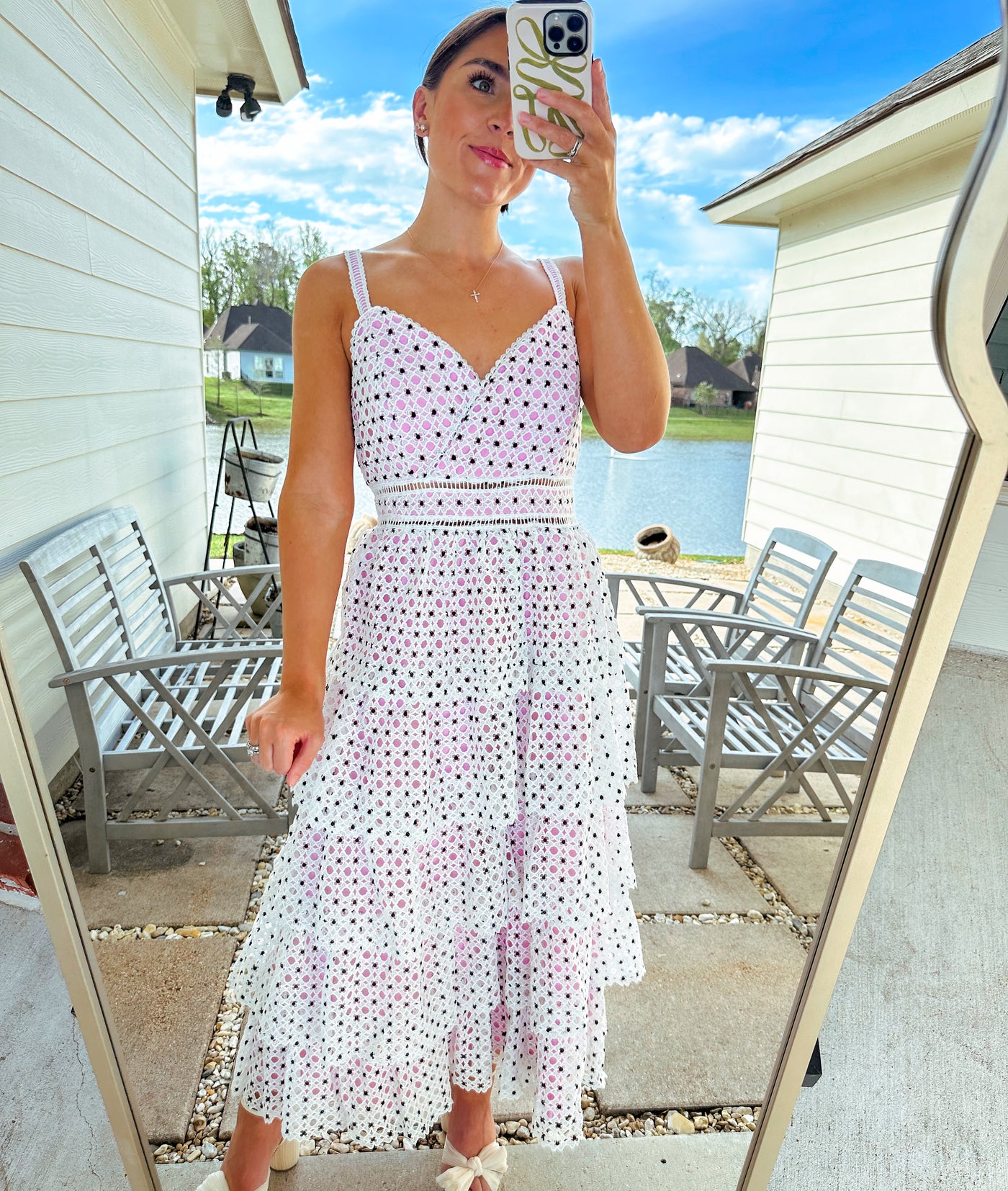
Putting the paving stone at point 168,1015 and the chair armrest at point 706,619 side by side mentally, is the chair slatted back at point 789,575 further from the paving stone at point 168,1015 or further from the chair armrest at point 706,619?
the paving stone at point 168,1015

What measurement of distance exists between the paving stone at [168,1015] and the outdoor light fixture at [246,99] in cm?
103

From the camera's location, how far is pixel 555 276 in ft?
3.02

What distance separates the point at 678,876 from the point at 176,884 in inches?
29.6

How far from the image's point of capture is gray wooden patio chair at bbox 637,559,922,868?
37.8 inches

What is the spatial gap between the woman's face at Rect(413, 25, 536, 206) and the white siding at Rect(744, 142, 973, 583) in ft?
1.01

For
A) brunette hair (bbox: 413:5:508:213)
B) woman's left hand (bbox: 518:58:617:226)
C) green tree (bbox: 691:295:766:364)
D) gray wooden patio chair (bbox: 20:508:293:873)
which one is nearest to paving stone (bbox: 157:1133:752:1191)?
gray wooden patio chair (bbox: 20:508:293:873)

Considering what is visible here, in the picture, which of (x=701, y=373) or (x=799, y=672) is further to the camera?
(x=799, y=672)

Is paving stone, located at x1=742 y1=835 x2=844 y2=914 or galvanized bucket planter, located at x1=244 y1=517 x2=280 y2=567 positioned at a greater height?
galvanized bucket planter, located at x1=244 y1=517 x2=280 y2=567

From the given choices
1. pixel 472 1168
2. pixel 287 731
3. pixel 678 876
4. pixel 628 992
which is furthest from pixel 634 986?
pixel 287 731

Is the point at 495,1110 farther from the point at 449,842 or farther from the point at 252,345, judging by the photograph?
the point at 252,345

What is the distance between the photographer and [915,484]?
887 millimetres

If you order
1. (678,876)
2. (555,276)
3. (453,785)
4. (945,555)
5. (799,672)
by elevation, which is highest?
(555,276)

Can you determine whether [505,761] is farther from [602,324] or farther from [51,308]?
[51,308]

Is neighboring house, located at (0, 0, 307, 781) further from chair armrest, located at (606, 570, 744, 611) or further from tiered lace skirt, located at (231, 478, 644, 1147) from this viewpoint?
chair armrest, located at (606, 570, 744, 611)
